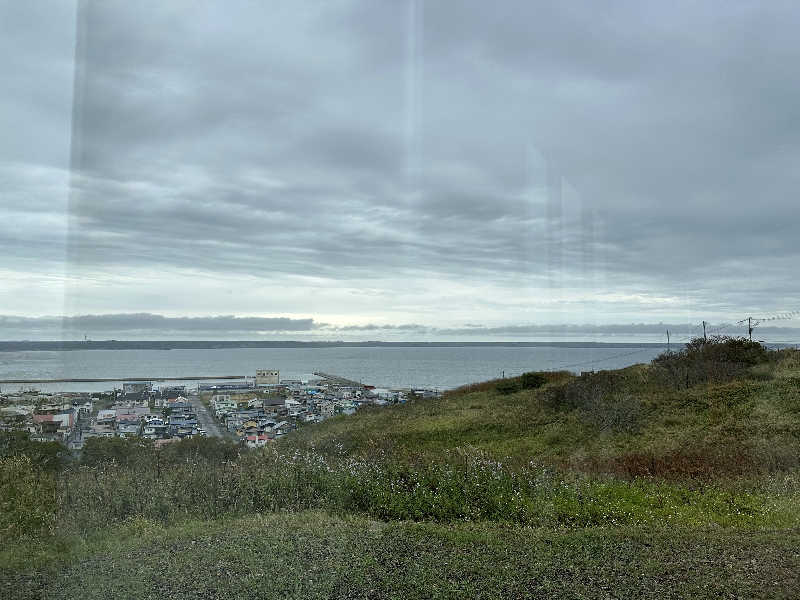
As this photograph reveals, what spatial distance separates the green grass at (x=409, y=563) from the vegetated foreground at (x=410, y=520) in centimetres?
2

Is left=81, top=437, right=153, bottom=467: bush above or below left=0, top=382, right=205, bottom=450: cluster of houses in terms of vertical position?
below

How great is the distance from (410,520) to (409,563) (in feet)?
4.61

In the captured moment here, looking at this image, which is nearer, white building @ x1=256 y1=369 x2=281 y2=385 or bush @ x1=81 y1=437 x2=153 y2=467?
bush @ x1=81 y1=437 x2=153 y2=467

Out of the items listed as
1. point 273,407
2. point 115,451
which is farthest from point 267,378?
point 115,451

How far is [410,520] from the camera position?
19.4ft

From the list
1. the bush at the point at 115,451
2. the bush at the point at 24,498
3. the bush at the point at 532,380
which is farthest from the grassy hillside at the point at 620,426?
the bush at the point at 24,498

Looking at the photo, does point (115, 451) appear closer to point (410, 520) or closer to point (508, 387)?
point (410, 520)

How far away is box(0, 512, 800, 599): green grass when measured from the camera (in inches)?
159

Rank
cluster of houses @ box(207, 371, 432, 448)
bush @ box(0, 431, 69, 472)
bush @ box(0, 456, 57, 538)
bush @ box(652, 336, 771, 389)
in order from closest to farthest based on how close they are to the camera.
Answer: bush @ box(0, 456, 57, 538)
bush @ box(0, 431, 69, 472)
cluster of houses @ box(207, 371, 432, 448)
bush @ box(652, 336, 771, 389)

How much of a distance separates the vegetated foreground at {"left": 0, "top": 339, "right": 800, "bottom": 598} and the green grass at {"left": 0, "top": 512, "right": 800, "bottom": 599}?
18mm

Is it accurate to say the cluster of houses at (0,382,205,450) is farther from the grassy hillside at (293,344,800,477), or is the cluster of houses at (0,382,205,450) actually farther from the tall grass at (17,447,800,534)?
the grassy hillside at (293,344,800,477)

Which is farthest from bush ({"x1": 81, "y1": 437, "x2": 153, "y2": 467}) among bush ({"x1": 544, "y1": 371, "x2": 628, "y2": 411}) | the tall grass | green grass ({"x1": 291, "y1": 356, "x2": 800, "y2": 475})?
bush ({"x1": 544, "y1": 371, "x2": 628, "y2": 411})

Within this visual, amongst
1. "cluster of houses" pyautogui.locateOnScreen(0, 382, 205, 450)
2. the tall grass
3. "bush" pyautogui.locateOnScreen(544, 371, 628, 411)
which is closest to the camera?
the tall grass

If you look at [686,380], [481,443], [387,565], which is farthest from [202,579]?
[686,380]
